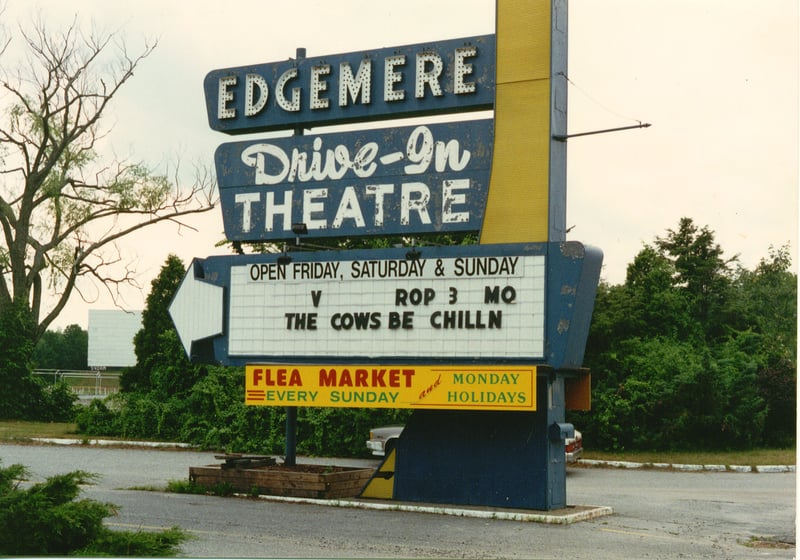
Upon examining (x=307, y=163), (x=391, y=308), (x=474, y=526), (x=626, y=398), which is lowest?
(x=474, y=526)

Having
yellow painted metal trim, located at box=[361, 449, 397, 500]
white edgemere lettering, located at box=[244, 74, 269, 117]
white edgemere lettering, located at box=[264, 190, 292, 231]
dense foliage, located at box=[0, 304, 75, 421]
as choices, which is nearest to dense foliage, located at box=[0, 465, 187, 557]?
yellow painted metal trim, located at box=[361, 449, 397, 500]

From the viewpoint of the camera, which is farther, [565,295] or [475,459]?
[475,459]

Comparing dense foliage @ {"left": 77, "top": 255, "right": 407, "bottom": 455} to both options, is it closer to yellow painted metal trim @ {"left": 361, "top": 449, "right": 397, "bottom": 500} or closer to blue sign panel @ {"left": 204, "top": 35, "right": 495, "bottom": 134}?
yellow painted metal trim @ {"left": 361, "top": 449, "right": 397, "bottom": 500}

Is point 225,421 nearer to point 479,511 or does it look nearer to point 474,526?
point 479,511

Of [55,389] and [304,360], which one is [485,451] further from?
[55,389]

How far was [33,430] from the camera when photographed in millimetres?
30266

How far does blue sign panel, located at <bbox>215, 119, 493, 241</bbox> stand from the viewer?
15.6 metres

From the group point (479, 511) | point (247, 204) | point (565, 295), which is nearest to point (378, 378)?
point (479, 511)

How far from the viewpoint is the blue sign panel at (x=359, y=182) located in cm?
1565

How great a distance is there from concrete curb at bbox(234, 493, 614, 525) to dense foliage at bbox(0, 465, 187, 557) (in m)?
6.64

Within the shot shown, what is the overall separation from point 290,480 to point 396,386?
8.48ft

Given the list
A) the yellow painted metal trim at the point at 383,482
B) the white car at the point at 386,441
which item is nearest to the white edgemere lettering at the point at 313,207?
the yellow painted metal trim at the point at 383,482

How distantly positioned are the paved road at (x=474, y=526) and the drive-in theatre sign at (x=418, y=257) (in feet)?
5.05

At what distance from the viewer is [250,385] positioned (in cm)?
1666
